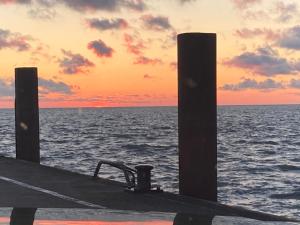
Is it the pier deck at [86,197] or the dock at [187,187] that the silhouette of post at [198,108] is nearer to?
the dock at [187,187]

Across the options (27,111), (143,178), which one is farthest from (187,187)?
(27,111)

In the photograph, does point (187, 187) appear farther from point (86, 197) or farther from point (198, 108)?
point (86, 197)

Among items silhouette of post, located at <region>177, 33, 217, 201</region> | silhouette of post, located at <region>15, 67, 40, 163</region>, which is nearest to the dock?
silhouette of post, located at <region>177, 33, 217, 201</region>

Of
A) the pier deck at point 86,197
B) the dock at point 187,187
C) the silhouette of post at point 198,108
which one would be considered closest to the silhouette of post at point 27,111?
the pier deck at point 86,197

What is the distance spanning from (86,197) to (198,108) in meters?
2.40

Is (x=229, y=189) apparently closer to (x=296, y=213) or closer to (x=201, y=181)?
(x=296, y=213)

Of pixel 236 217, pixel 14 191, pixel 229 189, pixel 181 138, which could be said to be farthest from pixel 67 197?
pixel 229 189

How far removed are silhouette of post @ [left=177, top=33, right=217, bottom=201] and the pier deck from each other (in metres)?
0.47

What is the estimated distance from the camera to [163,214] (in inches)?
268

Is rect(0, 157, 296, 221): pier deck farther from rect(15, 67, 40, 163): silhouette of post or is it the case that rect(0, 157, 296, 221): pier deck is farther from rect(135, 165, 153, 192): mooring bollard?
rect(15, 67, 40, 163): silhouette of post

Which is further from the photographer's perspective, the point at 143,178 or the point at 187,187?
the point at 143,178

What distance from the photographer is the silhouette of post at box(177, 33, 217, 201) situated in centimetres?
793

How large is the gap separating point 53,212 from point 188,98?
274cm

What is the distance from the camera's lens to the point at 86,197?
841cm
